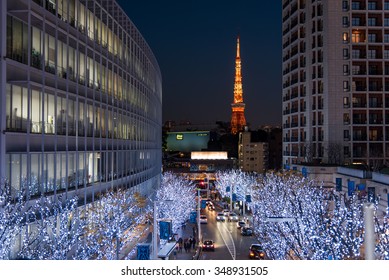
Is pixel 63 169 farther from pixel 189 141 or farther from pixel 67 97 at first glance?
pixel 189 141

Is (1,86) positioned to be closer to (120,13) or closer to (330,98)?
(120,13)

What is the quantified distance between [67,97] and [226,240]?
16.9 m

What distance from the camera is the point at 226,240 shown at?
31.9 meters

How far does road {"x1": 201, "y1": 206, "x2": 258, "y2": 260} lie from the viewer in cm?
2628

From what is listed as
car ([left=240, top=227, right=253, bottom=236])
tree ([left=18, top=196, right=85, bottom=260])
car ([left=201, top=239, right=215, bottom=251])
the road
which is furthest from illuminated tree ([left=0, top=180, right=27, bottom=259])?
car ([left=240, top=227, right=253, bottom=236])

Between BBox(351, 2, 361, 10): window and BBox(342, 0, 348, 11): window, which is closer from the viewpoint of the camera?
BBox(351, 2, 361, 10): window

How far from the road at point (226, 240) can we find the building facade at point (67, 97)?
636 cm

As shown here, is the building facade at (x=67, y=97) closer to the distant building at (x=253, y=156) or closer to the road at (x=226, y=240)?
the road at (x=226, y=240)

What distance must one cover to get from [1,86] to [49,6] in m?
4.55

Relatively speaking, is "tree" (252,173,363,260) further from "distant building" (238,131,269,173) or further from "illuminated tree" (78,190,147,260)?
"distant building" (238,131,269,173)

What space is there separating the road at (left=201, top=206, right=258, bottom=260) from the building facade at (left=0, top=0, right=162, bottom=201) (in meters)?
6.36

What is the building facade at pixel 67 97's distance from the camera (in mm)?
14367

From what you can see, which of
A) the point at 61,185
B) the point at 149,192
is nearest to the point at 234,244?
the point at 149,192
